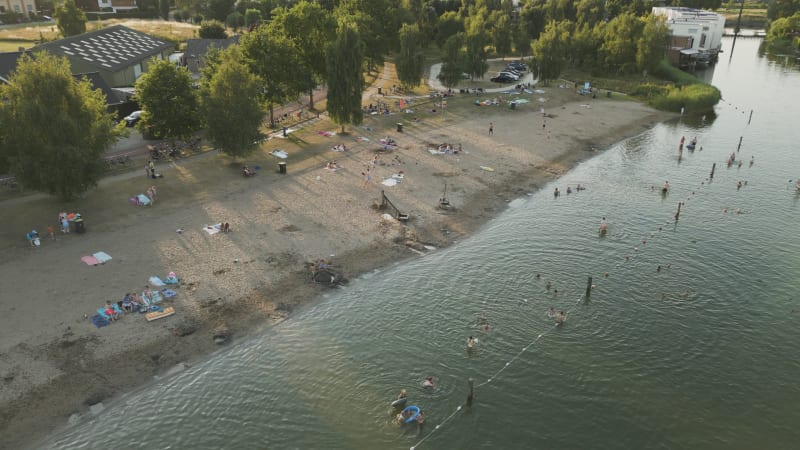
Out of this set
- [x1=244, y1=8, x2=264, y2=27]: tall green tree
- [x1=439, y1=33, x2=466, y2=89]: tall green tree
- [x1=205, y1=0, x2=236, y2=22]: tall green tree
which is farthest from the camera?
[x1=205, y1=0, x2=236, y2=22]: tall green tree

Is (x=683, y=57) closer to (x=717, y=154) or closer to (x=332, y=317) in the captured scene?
(x=717, y=154)

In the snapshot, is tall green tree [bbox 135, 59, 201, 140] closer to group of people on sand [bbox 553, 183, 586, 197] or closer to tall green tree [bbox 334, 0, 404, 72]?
group of people on sand [bbox 553, 183, 586, 197]

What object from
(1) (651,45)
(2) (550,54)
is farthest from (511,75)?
(1) (651,45)

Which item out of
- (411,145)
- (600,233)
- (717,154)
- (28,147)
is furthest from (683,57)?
(28,147)

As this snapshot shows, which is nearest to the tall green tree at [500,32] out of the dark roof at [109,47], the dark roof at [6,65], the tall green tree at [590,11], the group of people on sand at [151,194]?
the tall green tree at [590,11]

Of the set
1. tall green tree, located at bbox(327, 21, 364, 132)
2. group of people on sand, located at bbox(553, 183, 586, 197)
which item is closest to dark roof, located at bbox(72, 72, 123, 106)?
tall green tree, located at bbox(327, 21, 364, 132)

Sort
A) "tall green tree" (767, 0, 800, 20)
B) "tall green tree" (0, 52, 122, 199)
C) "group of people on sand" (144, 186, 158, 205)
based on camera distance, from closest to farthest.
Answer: "tall green tree" (0, 52, 122, 199)
"group of people on sand" (144, 186, 158, 205)
"tall green tree" (767, 0, 800, 20)

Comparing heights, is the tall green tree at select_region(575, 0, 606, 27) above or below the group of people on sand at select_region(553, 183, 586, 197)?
above
